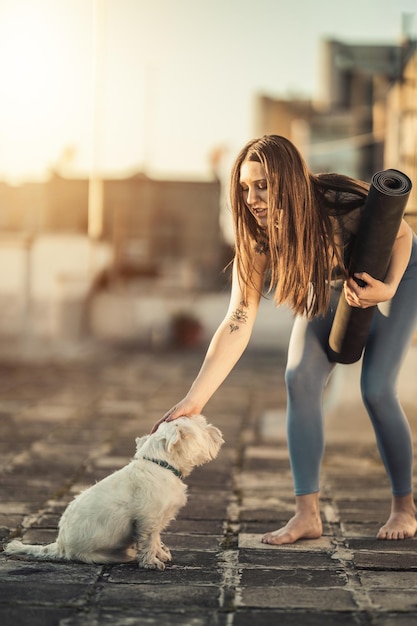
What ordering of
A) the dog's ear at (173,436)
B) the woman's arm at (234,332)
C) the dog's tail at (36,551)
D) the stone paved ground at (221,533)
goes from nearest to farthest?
the stone paved ground at (221,533) → the dog's ear at (173,436) → the dog's tail at (36,551) → the woman's arm at (234,332)

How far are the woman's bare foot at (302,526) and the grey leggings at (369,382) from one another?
0.13 ft

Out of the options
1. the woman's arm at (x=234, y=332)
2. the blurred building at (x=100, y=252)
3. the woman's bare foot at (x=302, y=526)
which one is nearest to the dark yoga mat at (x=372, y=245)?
the woman's arm at (x=234, y=332)

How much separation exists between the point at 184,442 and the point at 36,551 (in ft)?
2.06

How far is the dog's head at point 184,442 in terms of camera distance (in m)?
3.04

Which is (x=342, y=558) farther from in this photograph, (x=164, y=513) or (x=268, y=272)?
(x=268, y=272)

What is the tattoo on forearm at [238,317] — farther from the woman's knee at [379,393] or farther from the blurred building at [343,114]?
the blurred building at [343,114]

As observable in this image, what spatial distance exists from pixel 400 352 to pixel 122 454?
8.47 ft

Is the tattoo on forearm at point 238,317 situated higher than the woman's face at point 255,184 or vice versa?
→ the woman's face at point 255,184

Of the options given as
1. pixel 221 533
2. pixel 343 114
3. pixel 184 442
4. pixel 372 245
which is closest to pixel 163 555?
pixel 184 442

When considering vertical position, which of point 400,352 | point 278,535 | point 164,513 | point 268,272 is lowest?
point 278,535

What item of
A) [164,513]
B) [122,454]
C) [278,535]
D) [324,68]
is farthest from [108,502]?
[324,68]

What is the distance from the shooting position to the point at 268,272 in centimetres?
349

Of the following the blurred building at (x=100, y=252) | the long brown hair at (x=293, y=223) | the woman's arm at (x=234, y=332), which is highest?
the long brown hair at (x=293, y=223)

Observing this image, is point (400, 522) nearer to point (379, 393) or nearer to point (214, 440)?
point (379, 393)
